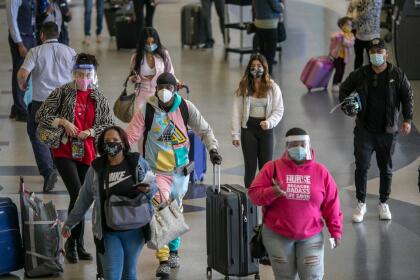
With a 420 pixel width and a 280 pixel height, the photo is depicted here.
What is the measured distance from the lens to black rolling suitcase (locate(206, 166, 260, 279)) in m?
9.51

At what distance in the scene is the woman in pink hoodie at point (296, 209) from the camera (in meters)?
8.06

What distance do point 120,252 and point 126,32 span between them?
57.6 ft

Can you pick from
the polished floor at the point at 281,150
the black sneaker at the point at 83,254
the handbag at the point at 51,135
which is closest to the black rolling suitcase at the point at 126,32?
the polished floor at the point at 281,150

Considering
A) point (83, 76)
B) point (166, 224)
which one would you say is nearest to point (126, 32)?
point (83, 76)

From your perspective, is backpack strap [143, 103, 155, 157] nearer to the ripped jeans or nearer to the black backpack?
the black backpack

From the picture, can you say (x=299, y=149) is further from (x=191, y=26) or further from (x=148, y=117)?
(x=191, y=26)

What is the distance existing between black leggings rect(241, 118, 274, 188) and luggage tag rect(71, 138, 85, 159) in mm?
2271

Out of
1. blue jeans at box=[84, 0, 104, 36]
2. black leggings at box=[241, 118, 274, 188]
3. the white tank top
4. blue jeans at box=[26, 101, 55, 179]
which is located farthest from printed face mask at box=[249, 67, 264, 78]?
blue jeans at box=[84, 0, 104, 36]

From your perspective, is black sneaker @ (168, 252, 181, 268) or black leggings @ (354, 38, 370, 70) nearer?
black sneaker @ (168, 252, 181, 268)

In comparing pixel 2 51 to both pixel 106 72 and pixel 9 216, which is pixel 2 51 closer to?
pixel 106 72

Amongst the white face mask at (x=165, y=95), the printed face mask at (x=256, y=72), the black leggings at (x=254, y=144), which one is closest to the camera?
A: the white face mask at (x=165, y=95)

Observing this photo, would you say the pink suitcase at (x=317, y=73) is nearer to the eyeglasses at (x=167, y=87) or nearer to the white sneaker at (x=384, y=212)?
the white sneaker at (x=384, y=212)

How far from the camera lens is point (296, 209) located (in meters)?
8.09

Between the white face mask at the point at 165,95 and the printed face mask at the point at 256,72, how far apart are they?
6.04 feet
